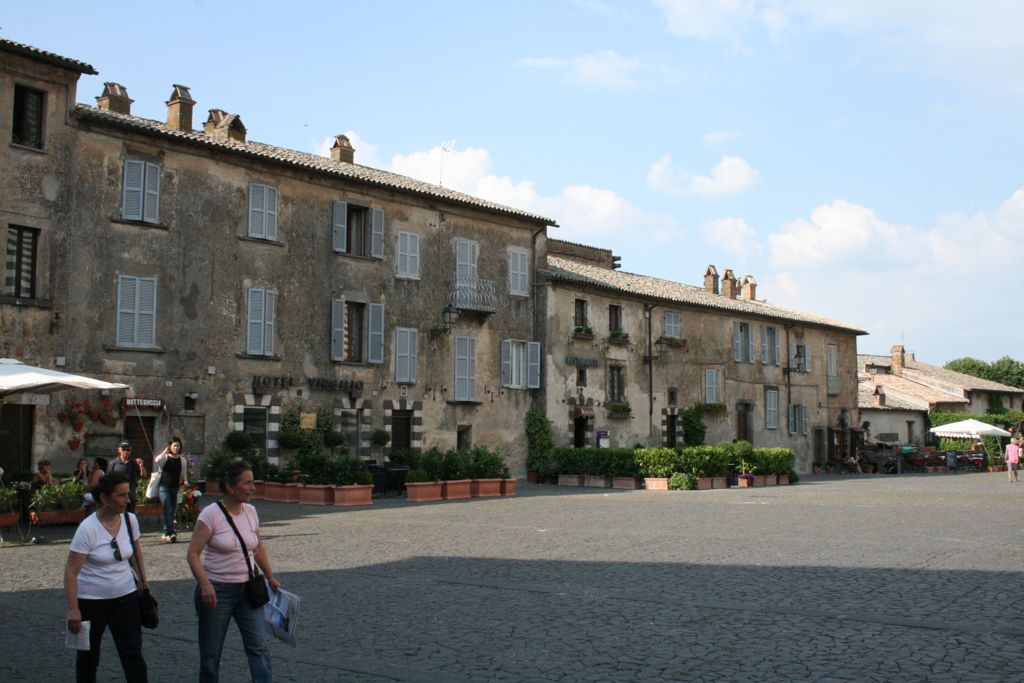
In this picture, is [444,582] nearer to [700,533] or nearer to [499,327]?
[700,533]

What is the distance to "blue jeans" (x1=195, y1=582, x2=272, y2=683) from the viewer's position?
6.03 metres

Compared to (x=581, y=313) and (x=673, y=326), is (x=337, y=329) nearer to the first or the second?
(x=581, y=313)

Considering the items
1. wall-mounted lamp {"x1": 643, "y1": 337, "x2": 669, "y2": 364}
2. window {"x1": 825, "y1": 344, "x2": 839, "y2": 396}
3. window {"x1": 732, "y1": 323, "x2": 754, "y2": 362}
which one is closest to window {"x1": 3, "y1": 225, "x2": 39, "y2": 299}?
wall-mounted lamp {"x1": 643, "y1": 337, "x2": 669, "y2": 364}

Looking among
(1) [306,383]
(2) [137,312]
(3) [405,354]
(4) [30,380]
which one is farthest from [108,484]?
(3) [405,354]

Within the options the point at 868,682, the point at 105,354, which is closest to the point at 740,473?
the point at 105,354

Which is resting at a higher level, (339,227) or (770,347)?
(339,227)

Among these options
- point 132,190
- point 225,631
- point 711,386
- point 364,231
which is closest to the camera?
point 225,631

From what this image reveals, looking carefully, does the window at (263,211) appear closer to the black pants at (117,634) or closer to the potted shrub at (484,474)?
the potted shrub at (484,474)

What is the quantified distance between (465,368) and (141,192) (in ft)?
37.6

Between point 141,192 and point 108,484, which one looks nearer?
point 108,484

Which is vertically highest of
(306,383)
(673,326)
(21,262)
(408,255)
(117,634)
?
(408,255)

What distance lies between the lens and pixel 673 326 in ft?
132

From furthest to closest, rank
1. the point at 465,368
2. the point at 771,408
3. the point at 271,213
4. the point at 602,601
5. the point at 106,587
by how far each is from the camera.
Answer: the point at 771,408
the point at 465,368
the point at 271,213
the point at 602,601
the point at 106,587

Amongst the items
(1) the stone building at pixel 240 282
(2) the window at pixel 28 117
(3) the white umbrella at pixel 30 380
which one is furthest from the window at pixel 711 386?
(3) the white umbrella at pixel 30 380
